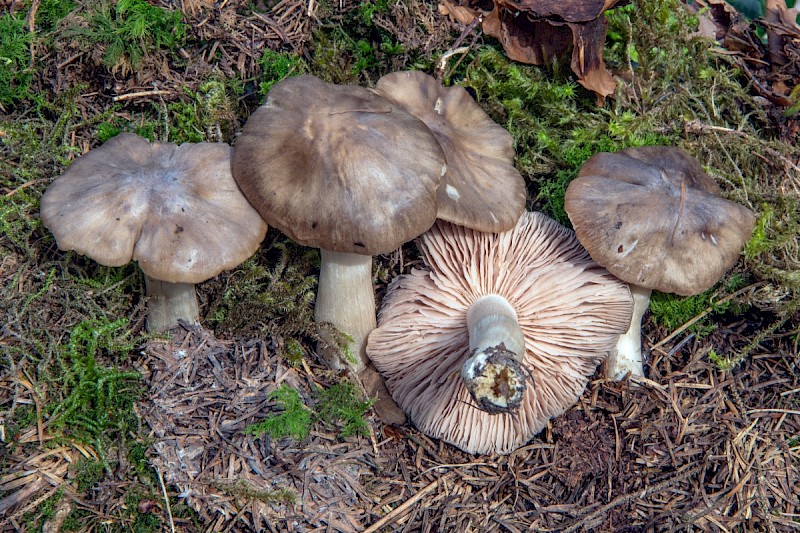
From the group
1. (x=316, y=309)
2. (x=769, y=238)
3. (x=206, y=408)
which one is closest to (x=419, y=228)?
(x=316, y=309)

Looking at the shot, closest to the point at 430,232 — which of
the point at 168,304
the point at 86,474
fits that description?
the point at 168,304

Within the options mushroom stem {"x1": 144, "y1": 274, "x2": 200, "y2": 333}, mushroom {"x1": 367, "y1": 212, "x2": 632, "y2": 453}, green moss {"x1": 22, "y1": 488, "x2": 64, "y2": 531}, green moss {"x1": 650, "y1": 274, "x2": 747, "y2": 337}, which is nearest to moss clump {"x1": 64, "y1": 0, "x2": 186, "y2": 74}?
mushroom stem {"x1": 144, "y1": 274, "x2": 200, "y2": 333}

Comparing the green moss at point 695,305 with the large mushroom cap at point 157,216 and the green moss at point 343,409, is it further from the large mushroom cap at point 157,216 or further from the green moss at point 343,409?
the large mushroom cap at point 157,216

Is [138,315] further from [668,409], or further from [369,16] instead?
[668,409]

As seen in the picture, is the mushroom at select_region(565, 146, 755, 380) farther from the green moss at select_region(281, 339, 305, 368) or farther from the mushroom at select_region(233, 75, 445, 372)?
the green moss at select_region(281, 339, 305, 368)

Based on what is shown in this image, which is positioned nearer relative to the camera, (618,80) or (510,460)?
(510,460)

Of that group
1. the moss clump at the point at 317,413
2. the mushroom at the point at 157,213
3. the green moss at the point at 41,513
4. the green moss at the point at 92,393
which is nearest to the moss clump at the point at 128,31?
the mushroom at the point at 157,213

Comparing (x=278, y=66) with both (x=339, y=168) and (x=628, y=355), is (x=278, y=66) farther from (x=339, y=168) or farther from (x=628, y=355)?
(x=628, y=355)
